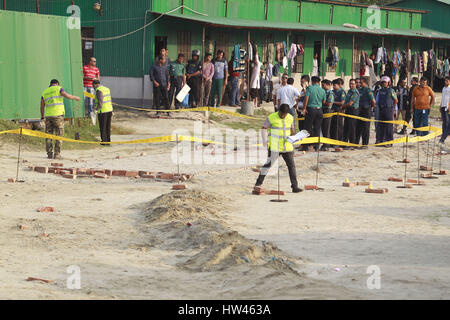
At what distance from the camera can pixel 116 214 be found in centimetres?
1273

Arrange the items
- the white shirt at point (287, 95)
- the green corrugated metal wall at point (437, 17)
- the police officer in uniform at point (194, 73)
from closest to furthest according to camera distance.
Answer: the white shirt at point (287, 95) < the police officer in uniform at point (194, 73) < the green corrugated metal wall at point (437, 17)

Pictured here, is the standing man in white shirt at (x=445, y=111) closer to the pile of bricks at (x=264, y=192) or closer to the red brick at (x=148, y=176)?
the pile of bricks at (x=264, y=192)

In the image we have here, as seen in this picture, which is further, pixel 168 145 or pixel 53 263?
pixel 168 145

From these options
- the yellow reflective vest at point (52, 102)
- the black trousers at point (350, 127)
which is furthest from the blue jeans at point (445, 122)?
the yellow reflective vest at point (52, 102)

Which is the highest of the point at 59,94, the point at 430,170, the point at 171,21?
the point at 171,21

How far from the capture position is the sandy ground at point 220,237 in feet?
27.9

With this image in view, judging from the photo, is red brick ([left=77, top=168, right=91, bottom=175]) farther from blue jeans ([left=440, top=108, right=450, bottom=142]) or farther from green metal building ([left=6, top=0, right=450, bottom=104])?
blue jeans ([left=440, top=108, right=450, bottom=142])

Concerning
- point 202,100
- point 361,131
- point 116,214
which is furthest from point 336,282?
point 202,100

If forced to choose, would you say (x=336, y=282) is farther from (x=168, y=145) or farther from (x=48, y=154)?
(x=168, y=145)

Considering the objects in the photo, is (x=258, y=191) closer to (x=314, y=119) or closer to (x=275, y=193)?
(x=275, y=193)

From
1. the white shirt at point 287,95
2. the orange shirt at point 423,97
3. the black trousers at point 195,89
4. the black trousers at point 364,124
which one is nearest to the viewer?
the white shirt at point 287,95

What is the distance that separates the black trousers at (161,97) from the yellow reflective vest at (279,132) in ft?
34.4

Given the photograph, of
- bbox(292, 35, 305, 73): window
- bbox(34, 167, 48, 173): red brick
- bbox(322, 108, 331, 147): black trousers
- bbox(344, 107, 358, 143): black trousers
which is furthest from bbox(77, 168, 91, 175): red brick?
bbox(292, 35, 305, 73): window
